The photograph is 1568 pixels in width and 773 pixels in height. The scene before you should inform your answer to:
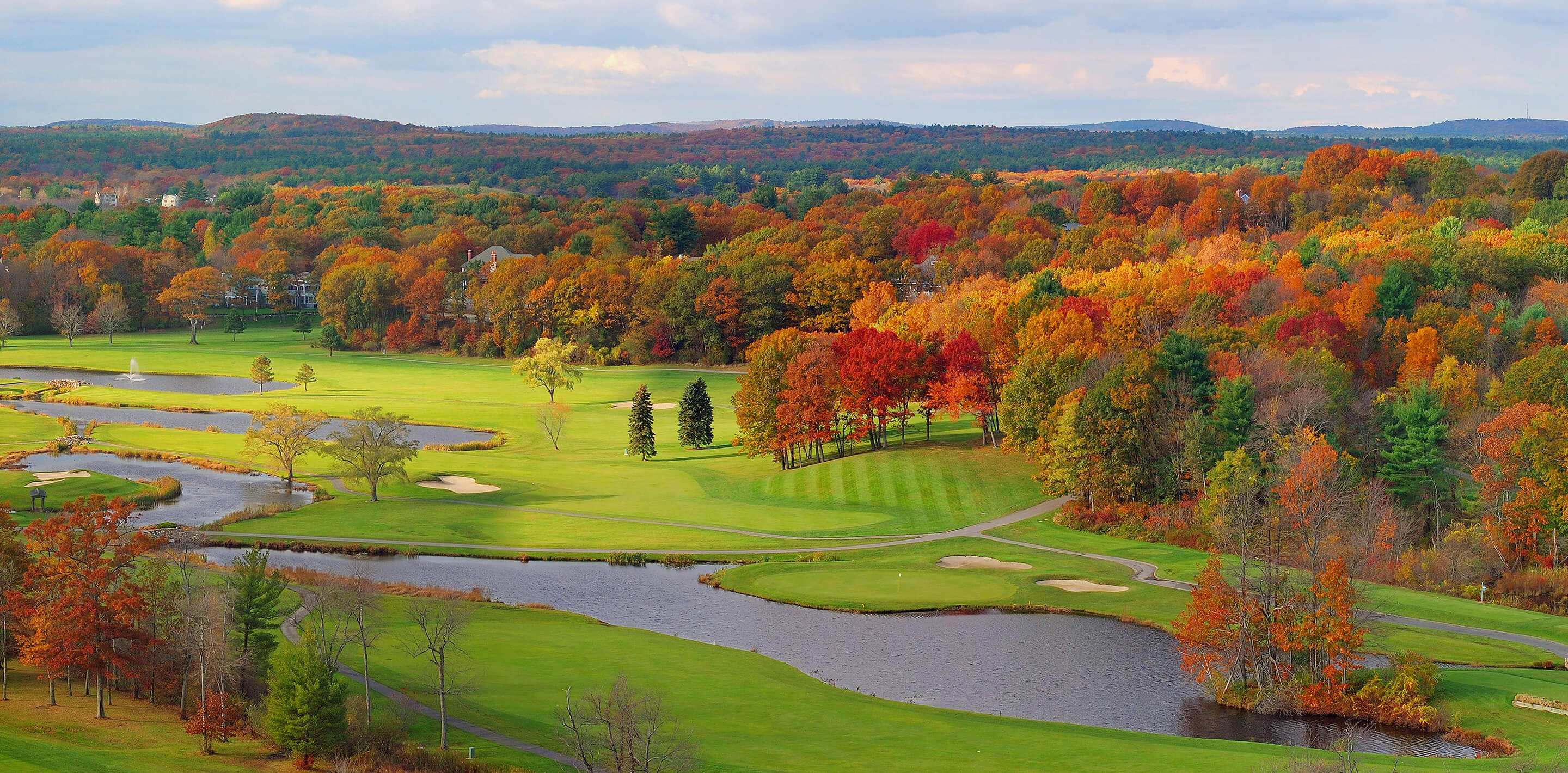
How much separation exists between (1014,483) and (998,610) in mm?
23196

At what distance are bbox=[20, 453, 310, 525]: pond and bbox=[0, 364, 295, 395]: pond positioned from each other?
35.2m

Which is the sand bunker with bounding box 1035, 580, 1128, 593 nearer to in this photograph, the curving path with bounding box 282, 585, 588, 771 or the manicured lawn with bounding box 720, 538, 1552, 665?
the manicured lawn with bounding box 720, 538, 1552, 665

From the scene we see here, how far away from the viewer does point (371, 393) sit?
380 ft

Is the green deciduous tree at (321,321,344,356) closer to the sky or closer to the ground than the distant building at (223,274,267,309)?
closer to the ground

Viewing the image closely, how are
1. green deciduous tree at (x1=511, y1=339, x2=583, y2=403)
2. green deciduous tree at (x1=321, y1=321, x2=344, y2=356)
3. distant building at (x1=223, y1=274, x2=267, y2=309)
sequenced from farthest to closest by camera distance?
distant building at (x1=223, y1=274, x2=267, y2=309)
green deciduous tree at (x1=321, y1=321, x2=344, y2=356)
green deciduous tree at (x1=511, y1=339, x2=583, y2=403)

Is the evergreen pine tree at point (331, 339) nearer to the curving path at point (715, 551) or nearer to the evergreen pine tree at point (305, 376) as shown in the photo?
the evergreen pine tree at point (305, 376)

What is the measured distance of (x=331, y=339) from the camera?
14938 cm

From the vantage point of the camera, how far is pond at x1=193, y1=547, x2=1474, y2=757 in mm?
40406

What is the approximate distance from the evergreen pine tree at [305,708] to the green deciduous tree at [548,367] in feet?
243

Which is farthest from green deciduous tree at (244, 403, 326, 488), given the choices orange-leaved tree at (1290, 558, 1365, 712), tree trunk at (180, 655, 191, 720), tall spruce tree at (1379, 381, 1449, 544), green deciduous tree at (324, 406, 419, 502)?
tall spruce tree at (1379, 381, 1449, 544)

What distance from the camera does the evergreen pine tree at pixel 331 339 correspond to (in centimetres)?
14938

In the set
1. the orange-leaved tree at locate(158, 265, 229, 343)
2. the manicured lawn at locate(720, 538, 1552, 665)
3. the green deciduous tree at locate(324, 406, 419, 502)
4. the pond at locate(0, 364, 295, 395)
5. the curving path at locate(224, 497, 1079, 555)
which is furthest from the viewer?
the orange-leaved tree at locate(158, 265, 229, 343)

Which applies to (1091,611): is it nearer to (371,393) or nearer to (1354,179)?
(371,393)

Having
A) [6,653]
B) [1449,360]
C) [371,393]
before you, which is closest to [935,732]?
[6,653]
